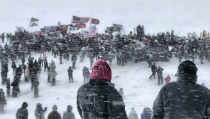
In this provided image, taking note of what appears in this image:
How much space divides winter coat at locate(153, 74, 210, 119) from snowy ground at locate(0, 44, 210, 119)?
8888 millimetres

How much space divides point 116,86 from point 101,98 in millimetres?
15128


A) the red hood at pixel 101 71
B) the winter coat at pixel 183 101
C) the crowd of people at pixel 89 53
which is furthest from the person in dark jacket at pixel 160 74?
the red hood at pixel 101 71

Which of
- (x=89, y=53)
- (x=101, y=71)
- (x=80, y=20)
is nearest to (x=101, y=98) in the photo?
(x=101, y=71)

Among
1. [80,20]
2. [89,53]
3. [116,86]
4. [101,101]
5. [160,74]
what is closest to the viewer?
[101,101]

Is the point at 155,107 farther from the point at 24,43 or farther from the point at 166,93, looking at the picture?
the point at 24,43

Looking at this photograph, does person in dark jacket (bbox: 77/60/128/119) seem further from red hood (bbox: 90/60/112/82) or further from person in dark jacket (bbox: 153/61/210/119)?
person in dark jacket (bbox: 153/61/210/119)

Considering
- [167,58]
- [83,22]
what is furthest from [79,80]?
[83,22]

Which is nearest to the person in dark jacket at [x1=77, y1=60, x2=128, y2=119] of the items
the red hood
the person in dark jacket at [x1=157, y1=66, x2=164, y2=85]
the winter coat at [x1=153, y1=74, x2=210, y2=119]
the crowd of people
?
the red hood

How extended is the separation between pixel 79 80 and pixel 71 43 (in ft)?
21.0

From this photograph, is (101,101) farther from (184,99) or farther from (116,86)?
(116,86)

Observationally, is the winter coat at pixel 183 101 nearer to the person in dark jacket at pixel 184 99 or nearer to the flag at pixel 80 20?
the person in dark jacket at pixel 184 99

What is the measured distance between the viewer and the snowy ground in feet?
44.3

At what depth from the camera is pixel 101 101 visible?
8.11ft

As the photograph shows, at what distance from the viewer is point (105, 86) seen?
2.52 m
